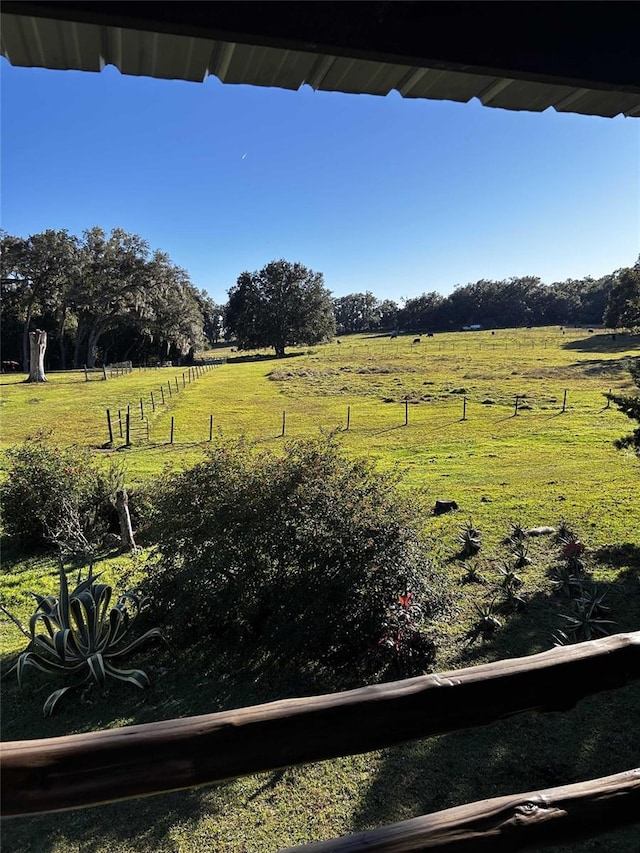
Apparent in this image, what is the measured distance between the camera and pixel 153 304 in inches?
1783

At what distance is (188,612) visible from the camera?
5430 millimetres

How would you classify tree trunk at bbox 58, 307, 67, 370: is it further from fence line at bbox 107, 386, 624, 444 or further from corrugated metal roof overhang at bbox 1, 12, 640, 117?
corrugated metal roof overhang at bbox 1, 12, 640, 117

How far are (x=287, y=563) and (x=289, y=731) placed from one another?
4.11 meters

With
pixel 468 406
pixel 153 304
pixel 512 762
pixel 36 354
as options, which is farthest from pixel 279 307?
pixel 512 762

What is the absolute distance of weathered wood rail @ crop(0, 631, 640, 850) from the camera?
1077mm

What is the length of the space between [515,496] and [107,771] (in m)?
10.8

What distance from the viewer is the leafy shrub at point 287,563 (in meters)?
5.07

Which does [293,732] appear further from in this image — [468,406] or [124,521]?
[468,406]

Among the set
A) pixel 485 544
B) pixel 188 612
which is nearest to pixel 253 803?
pixel 188 612

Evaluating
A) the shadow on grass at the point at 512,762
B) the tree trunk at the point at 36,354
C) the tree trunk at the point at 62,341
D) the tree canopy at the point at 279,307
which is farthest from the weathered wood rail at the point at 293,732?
the tree canopy at the point at 279,307

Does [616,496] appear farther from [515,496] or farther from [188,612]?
[188,612]

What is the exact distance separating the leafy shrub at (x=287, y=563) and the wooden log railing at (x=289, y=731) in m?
3.69

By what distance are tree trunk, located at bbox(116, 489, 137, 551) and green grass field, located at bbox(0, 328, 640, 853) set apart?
1.59ft

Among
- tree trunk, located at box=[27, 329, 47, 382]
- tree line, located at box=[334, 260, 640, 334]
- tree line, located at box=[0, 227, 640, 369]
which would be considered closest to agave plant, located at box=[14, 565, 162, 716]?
tree line, located at box=[0, 227, 640, 369]
